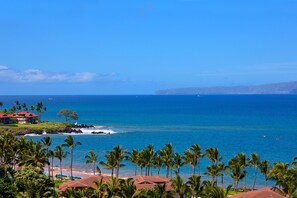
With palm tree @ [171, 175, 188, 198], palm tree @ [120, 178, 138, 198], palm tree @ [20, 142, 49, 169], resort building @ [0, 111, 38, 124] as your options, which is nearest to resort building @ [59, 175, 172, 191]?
palm tree @ [20, 142, 49, 169]

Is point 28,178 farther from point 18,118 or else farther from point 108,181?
point 18,118

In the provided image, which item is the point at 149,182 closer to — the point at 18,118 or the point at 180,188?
the point at 180,188

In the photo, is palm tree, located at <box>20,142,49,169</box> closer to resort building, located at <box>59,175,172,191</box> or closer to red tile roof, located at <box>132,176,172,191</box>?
resort building, located at <box>59,175,172,191</box>

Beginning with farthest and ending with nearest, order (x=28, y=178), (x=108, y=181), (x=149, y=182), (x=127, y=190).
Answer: (x=149, y=182), (x=108, y=181), (x=28, y=178), (x=127, y=190)

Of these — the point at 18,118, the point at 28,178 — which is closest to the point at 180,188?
the point at 28,178

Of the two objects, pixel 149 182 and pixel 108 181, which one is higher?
pixel 108 181

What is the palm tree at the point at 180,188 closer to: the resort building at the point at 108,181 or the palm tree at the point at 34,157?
the resort building at the point at 108,181

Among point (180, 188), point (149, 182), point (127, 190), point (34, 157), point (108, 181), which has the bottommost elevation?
point (149, 182)

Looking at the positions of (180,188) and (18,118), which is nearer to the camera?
(180,188)

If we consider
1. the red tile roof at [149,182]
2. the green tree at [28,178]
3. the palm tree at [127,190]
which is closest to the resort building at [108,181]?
the red tile roof at [149,182]

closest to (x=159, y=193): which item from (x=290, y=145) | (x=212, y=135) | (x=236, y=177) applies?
(x=236, y=177)

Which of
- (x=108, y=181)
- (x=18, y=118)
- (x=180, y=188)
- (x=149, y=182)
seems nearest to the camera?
(x=180, y=188)

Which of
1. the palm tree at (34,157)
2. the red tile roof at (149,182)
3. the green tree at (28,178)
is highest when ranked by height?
the palm tree at (34,157)

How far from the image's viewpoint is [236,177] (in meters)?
71.1
